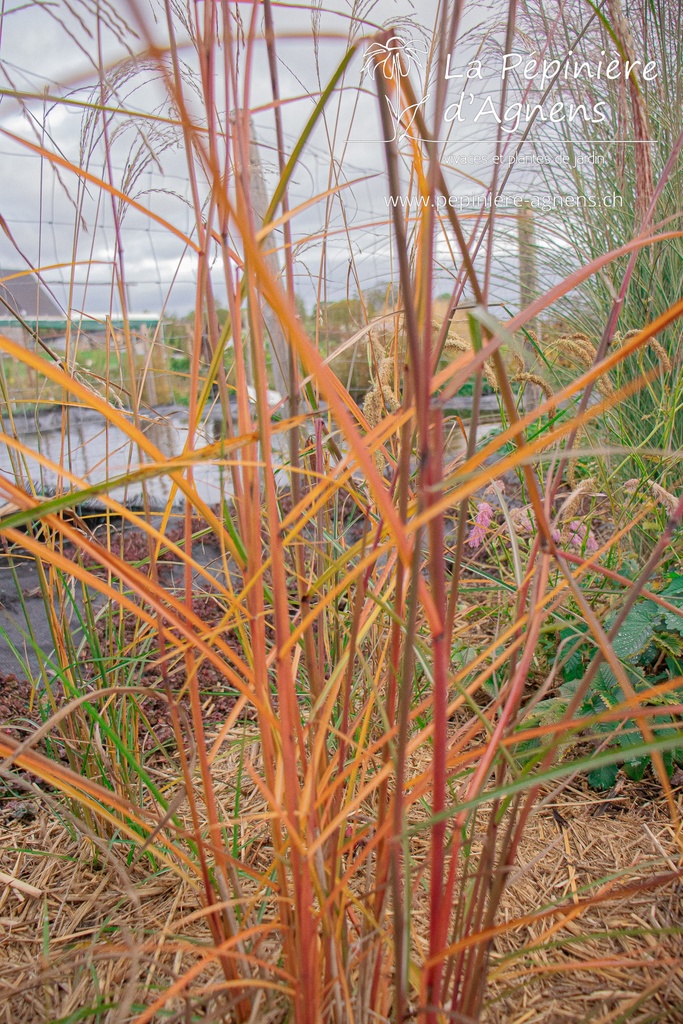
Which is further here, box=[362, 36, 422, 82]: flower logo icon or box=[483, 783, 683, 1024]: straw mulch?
box=[483, 783, 683, 1024]: straw mulch

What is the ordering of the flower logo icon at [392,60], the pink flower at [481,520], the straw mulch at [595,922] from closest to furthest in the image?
the flower logo icon at [392,60], the straw mulch at [595,922], the pink flower at [481,520]

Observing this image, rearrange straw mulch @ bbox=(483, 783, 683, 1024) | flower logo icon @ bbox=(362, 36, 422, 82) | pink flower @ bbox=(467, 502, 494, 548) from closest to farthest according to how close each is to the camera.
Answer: flower logo icon @ bbox=(362, 36, 422, 82), straw mulch @ bbox=(483, 783, 683, 1024), pink flower @ bbox=(467, 502, 494, 548)

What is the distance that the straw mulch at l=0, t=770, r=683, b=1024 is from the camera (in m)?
0.65

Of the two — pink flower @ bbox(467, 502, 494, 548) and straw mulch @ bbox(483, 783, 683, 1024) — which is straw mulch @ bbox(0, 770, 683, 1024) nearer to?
straw mulch @ bbox(483, 783, 683, 1024)

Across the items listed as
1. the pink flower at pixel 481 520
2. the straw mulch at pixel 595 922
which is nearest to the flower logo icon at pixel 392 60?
the straw mulch at pixel 595 922

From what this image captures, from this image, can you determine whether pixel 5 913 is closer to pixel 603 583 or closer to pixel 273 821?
pixel 273 821

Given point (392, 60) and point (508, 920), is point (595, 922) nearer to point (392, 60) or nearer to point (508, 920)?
point (508, 920)

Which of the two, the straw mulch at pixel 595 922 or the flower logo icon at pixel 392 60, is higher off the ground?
the flower logo icon at pixel 392 60

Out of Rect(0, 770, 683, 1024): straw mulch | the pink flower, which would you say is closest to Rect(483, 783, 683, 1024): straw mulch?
Rect(0, 770, 683, 1024): straw mulch

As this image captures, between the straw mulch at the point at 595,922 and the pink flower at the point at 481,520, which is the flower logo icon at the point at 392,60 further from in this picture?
the pink flower at the point at 481,520

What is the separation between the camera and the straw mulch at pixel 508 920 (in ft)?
2.14

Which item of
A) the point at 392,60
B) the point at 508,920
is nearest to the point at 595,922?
the point at 508,920

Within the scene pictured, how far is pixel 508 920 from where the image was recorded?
861 mm

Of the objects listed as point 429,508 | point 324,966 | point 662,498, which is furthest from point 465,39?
point 324,966
